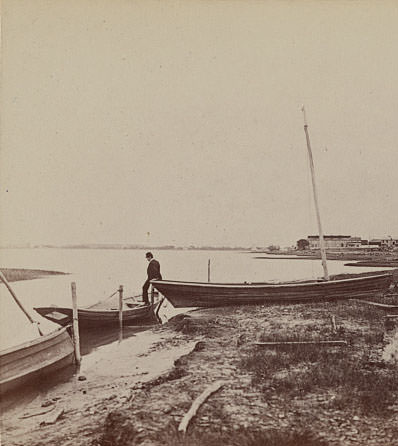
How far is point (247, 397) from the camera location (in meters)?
6.17

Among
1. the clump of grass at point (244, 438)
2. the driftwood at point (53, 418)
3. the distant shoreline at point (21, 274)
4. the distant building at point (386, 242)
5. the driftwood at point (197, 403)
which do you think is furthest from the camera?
the distant building at point (386, 242)

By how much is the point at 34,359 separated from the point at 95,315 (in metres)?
4.92

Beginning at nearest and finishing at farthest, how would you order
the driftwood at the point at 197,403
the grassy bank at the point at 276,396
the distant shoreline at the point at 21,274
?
the grassy bank at the point at 276,396 < the driftwood at the point at 197,403 < the distant shoreline at the point at 21,274

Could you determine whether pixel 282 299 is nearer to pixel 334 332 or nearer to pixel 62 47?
pixel 334 332

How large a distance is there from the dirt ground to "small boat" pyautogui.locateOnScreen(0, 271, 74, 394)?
0.62m

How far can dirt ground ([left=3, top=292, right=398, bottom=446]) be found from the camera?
5.16m

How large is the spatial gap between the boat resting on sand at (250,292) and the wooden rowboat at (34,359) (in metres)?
5.54

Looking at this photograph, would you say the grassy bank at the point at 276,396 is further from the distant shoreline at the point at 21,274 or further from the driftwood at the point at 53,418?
the distant shoreline at the point at 21,274

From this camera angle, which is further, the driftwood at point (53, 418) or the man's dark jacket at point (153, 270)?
the man's dark jacket at point (153, 270)

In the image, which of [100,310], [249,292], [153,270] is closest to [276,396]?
[100,310]

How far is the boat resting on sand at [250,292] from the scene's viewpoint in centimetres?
1484

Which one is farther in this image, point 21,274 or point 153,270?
point 21,274

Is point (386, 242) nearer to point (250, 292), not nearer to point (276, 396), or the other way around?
point (250, 292)

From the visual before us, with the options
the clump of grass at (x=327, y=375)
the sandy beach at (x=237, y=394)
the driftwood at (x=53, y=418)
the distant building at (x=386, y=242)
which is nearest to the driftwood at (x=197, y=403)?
the sandy beach at (x=237, y=394)
